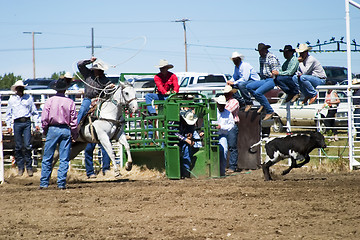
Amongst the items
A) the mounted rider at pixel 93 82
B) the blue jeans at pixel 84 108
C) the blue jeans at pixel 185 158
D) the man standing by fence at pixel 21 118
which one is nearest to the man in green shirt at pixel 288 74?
the blue jeans at pixel 185 158

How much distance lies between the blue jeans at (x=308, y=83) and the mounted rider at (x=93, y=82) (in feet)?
13.3

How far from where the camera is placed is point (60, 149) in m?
11.3

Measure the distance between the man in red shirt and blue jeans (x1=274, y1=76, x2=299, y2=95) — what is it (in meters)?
2.27

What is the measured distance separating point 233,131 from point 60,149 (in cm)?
402

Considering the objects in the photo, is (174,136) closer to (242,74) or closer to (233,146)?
(233,146)

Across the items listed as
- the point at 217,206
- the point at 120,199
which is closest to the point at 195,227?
the point at 217,206

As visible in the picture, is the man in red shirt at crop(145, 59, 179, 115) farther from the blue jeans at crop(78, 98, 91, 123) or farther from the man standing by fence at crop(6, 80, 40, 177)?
→ the man standing by fence at crop(6, 80, 40, 177)

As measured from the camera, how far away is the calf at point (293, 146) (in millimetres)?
11406

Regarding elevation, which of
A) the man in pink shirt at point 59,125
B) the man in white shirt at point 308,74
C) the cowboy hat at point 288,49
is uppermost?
the cowboy hat at point 288,49

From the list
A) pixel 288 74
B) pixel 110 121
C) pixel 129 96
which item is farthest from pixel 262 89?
pixel 110 121

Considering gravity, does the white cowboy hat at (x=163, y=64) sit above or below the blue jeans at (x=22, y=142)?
above

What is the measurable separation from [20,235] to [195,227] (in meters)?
2.02

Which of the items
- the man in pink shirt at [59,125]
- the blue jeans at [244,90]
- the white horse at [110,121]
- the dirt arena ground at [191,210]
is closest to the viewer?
the dirt arena ground at [191,210]

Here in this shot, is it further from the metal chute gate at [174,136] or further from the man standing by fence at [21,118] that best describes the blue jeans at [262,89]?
the man standing by fence at [21,118]
